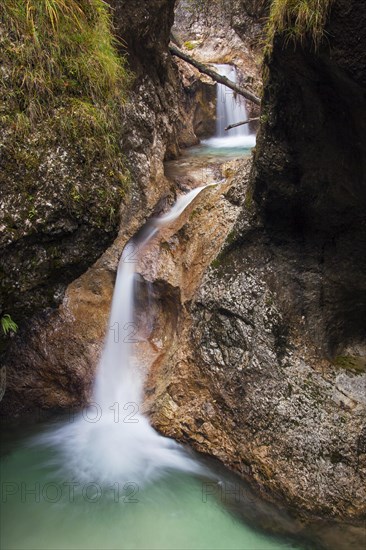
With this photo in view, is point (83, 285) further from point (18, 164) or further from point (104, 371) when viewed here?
point (18, 164)

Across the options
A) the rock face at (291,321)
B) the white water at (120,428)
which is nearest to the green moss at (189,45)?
the white water at (120,428)

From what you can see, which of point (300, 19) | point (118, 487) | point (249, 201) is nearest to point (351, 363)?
point (249, 201)

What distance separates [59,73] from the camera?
338cm

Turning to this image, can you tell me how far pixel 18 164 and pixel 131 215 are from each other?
10.7 feet

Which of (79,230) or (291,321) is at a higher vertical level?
(79,230)

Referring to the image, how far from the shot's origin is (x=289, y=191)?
14.3ft

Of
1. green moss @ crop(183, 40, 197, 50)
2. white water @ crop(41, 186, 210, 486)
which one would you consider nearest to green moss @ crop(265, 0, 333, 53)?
white water @ crop(41, 186, 210, 486)

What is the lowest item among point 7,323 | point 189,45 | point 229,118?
point 7,323

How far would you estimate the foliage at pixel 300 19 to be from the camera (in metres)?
3.13

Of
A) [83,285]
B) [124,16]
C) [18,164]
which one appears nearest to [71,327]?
[83,285]

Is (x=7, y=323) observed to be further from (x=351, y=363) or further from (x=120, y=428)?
(x=351, y=363)

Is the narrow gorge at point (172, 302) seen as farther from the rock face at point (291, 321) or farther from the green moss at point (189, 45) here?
the green moss at point (189, 45)

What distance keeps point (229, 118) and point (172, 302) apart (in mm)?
7885

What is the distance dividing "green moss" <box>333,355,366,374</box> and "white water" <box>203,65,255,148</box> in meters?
7.71
